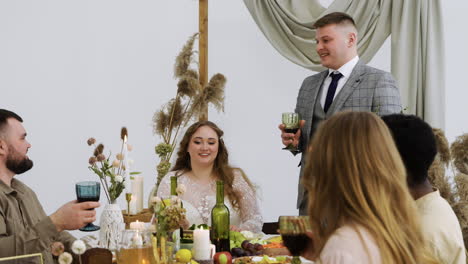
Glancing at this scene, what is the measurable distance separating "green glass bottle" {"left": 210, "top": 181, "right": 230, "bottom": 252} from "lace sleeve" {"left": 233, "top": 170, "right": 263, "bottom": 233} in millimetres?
628

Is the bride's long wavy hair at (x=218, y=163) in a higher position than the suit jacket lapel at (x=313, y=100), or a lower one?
lower

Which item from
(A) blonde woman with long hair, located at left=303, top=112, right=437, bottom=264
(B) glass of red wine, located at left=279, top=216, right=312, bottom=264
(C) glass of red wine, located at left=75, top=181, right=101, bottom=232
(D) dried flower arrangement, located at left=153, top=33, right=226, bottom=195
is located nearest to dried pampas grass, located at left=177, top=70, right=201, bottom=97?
(D) dried flower arrangement, located at left=153, top=33, right=226, bottom=195

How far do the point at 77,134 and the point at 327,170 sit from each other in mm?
3767

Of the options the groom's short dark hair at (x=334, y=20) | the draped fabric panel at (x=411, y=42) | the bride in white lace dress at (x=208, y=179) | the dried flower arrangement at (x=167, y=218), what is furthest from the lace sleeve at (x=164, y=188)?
the draped fabric panel at (x=411, y=42)

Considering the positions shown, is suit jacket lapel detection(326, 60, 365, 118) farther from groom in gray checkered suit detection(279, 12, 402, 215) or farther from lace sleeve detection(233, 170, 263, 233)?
lace sleeve detection(233, 170, 263, 233)

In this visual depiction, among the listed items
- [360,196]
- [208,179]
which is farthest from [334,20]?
[360,196]

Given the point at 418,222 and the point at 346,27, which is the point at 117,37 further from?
the point at 418,222

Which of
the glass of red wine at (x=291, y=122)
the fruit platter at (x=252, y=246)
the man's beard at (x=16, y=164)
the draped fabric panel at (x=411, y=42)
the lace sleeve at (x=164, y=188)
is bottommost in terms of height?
the fruit platter at (x=252, y=246)

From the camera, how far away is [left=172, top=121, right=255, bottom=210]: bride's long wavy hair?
3.41 meters

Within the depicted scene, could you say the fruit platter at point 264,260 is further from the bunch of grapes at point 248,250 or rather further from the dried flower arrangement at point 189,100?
the dried flower arrangement at point 189,100

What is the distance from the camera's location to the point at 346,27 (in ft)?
11.8

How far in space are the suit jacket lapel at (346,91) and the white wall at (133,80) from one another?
4.55 feet

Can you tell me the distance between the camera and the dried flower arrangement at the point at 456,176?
2795 millimetres

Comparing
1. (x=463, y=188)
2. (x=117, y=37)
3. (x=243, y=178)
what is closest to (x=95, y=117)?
(x=117, y=37)
